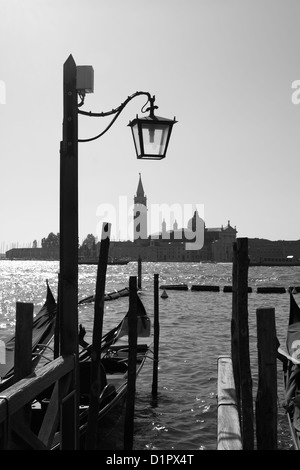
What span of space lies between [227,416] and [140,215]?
10016 cm

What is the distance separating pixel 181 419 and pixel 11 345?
2.51m

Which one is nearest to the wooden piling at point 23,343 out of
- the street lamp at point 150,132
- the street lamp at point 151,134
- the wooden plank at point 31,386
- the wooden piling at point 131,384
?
the wooden plank at point 31,386

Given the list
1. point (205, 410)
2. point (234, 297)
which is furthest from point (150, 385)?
point (234, 297)

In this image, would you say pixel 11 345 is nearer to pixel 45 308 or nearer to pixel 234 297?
pixel 45 308

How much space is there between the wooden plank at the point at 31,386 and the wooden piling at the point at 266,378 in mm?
1253

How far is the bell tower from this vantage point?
103000 millimetres

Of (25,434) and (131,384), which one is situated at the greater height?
(25,434)

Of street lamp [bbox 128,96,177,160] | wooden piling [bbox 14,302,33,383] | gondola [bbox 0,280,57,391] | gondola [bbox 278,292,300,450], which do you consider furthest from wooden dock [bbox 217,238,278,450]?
gondola [bbox 0,280,57,391]

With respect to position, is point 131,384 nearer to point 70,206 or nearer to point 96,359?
point 96,359

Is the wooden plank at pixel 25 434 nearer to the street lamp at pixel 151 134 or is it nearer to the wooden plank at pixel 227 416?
the wooden plank at pixel 227 416

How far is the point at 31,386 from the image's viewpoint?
2637mm

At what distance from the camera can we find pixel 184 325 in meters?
17.2

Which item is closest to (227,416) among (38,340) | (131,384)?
(131,384)
